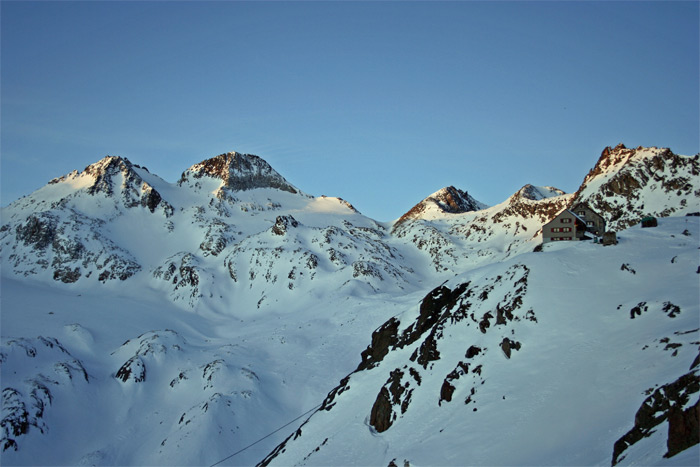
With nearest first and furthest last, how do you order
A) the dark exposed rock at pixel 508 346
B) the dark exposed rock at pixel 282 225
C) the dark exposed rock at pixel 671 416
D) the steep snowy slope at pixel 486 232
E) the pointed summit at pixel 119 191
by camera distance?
the dark exposed rock at pixel 671 416 < the dark exposed rock at pixel 508 346 < the steep snowy slope at pixel 486 232 < the dark exposed rock at pixel 282 225 < the pointed summit at pixel 119 191

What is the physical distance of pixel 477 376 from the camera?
39094 mm

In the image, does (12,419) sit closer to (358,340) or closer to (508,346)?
(358,340)

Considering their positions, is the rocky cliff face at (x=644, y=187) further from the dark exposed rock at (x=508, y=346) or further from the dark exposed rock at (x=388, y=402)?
the dark exposed rock at (x=388, y=402)

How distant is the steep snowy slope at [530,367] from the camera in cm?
2859

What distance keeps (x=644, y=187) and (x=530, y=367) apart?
9111cm

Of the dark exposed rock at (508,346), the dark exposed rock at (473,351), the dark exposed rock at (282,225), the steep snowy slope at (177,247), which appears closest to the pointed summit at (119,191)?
the steep snowy slope at (177,247)

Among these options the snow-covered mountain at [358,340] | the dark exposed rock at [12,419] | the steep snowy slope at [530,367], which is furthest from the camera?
the dark exposed rock at [12,419]

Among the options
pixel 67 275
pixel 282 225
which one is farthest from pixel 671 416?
pixel 67 275

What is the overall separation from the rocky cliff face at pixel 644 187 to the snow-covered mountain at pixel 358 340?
1.47 ft

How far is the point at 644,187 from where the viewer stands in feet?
364

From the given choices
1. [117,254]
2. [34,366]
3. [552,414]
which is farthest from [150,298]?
[552,414]

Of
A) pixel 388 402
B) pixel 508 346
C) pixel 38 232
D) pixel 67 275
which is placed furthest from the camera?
pixel 38 232

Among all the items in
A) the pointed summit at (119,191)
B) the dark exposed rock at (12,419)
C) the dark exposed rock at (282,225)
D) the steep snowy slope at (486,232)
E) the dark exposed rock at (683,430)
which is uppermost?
the pointed summit at (119,191)

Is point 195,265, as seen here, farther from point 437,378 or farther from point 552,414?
point 552,414
